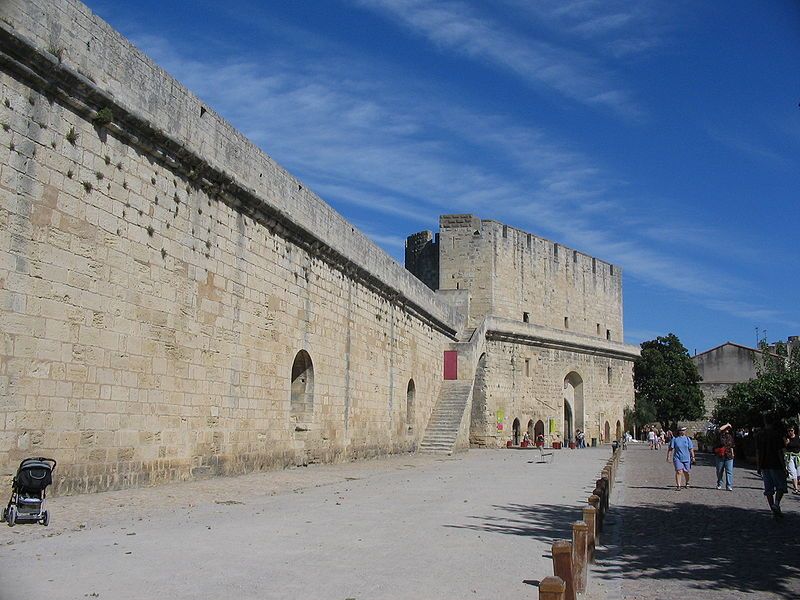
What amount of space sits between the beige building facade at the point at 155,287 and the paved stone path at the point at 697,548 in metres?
5.77

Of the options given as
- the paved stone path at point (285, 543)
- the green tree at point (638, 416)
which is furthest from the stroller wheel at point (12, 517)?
the green tree at point (638, 416)

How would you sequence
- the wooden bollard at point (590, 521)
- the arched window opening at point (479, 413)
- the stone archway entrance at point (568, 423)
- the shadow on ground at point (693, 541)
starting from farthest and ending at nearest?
the stone archway entrance at point (568, 423) < the arched window opening at point (479, 413) < the wooden bollard at point (590, 521) < the shadow on ground at point (693, 541)

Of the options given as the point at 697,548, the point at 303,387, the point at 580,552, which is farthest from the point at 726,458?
the point at 580,552

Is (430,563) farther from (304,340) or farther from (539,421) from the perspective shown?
(539,421)

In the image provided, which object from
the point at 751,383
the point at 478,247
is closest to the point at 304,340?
the point at 751,383

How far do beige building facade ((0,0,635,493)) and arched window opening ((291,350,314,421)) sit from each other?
3 cm

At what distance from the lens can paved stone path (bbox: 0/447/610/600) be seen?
15.4 ft

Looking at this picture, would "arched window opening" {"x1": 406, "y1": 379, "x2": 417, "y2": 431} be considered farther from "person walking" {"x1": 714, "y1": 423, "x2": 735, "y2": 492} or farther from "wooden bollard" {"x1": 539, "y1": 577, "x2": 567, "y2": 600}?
"wooden bollard" {"x1": 539, "y1": 577, "x2": 567, "y2": 600}

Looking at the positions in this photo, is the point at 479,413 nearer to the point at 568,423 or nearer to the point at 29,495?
the point at 568,423

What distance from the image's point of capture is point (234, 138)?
12.3 m

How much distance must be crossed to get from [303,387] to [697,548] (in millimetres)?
9360

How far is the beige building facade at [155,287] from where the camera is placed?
776 cm

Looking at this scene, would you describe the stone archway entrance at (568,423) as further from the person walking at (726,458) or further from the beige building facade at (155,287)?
the person walking at (726,458)

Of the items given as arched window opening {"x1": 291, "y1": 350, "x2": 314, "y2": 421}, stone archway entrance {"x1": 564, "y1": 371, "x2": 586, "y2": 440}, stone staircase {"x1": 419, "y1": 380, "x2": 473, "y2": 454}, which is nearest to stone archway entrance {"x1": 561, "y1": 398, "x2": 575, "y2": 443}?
stone archway entrance {"x1": 564, "y1": 371, "x2": 586, "y2": 440}
